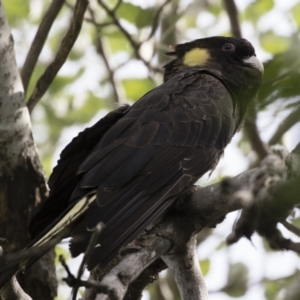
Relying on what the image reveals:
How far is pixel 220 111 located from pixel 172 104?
1.03ft

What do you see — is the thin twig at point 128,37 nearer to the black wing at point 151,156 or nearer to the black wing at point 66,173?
the black wing at point 151,156

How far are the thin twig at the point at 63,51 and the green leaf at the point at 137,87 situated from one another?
2.10 m

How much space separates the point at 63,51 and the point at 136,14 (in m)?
1.26

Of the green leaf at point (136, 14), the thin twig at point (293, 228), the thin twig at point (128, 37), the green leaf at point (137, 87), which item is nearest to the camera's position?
the thin twig at point (293, 228)

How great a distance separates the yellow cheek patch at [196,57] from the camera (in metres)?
5.02

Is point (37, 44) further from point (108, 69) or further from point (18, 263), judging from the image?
point (18, 263)

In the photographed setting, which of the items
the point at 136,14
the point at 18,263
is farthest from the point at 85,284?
the point at 136,14

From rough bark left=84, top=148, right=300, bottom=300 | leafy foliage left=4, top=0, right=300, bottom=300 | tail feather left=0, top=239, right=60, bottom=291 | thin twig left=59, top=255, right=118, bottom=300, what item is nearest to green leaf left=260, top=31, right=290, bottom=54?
leafy foliage left=4, top=0, right=300, bottom=300

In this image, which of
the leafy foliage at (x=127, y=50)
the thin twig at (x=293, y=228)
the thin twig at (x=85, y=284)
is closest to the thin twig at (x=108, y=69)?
the leafy foliage at (x=127, y=50)

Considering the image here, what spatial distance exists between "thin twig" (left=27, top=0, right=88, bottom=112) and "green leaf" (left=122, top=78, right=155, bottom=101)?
2.10 m

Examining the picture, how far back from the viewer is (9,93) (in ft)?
13.1

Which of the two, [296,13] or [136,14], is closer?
[136,14]

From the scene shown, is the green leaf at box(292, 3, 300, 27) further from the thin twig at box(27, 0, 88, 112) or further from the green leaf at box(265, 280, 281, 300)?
the thin twig at box(27, 0, 88, 112)

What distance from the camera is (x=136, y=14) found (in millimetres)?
5477
